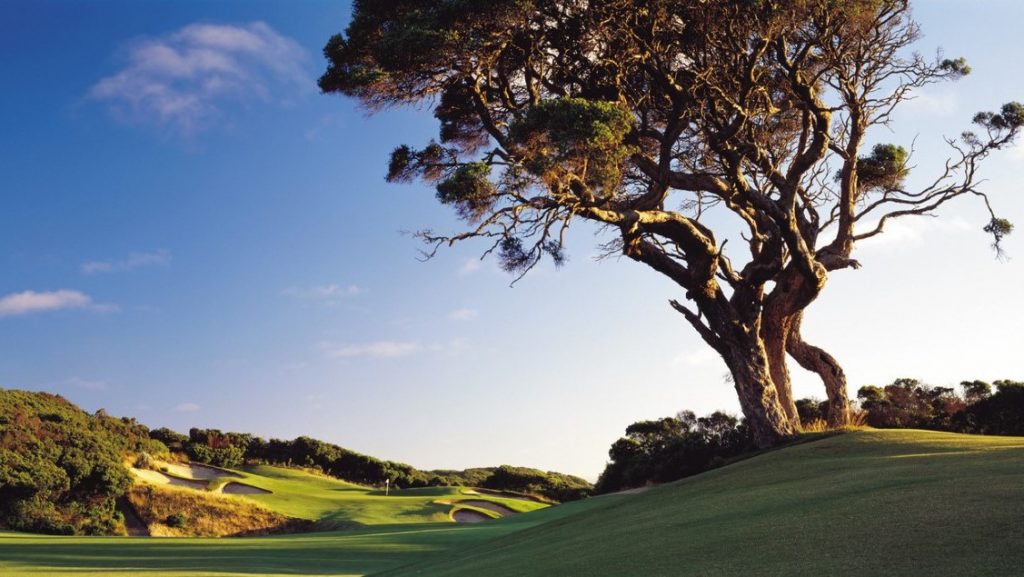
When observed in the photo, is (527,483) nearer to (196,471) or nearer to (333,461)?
(333,461)

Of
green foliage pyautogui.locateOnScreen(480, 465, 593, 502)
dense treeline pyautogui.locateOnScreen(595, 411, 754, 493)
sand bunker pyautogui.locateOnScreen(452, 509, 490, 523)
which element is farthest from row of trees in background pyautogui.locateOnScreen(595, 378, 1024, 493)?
green foliage pyautogui.locateOnScreen(480, 465, 593, 502)

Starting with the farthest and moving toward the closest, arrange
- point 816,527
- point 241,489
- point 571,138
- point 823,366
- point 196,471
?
point 196,471 → point 241,489 → point 823,366 → point 571,138 → point 816,527

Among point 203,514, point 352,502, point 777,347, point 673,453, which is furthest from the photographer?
point 352,502

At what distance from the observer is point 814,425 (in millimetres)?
21812

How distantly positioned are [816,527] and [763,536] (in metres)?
0.48

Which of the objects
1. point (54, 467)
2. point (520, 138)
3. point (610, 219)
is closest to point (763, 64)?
point (610, 219)

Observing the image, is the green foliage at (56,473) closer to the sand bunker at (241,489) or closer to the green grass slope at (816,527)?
the sand bunker at (241,489)

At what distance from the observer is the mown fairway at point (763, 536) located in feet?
18.6

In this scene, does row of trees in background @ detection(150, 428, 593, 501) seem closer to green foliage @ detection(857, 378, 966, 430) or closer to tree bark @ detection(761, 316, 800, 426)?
green foliage @ detection(857, 378, 966, 430)

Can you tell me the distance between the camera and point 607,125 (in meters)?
17.2

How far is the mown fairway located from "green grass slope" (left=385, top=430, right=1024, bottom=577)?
0.03m

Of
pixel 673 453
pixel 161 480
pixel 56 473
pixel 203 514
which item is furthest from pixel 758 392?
pixel 161 480

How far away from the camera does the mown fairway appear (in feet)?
18.6

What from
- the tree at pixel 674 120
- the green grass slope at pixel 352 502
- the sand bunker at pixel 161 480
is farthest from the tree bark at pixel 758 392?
the sand bunker at pixel 161 480
